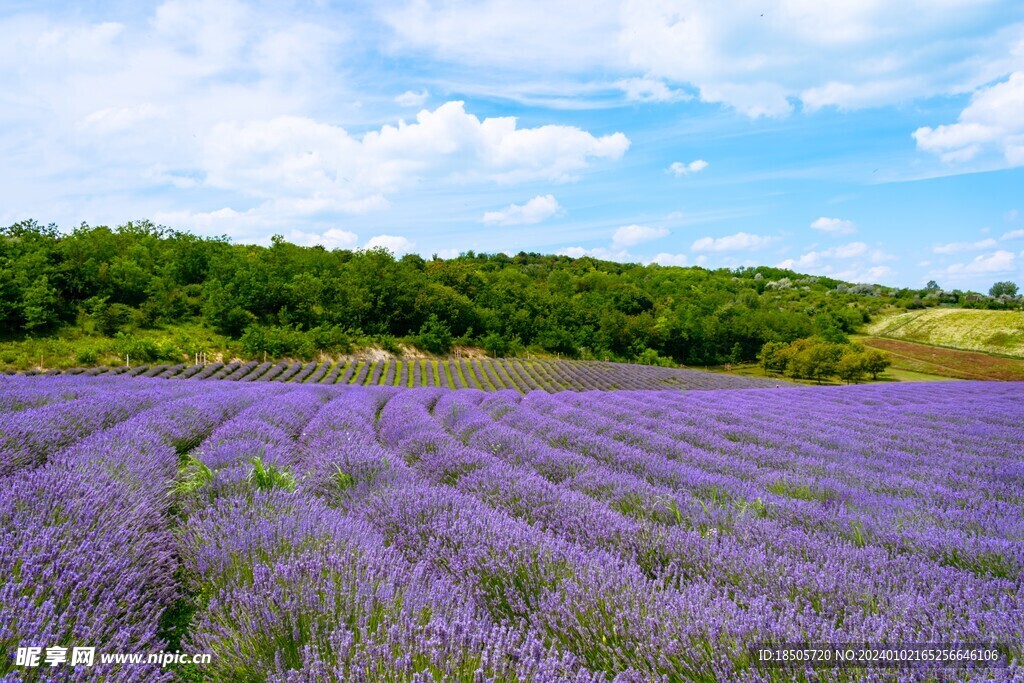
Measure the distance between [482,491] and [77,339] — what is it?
37.3 m

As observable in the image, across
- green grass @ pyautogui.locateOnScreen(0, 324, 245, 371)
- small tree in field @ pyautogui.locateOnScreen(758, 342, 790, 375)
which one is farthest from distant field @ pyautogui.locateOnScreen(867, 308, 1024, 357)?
green grass @ pyautogui.locateOnScreen(0, 324, 245, 371)

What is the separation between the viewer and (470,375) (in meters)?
29.9

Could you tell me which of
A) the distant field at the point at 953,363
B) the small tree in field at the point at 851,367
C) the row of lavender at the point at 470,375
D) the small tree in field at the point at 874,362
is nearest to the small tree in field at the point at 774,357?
the small tree in field at the point at 851,367

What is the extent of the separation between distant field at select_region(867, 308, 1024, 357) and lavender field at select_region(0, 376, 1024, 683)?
54.7m

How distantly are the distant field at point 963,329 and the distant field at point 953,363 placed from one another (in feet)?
6.44

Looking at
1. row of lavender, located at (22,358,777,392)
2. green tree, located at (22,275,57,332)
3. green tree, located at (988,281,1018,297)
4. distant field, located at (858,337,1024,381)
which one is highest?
green tree, located at (988,281,1018,297)

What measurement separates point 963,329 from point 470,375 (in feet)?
161

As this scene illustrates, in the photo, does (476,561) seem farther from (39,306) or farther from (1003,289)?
(1003,289)

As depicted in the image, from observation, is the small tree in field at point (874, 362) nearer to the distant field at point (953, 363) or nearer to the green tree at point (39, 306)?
the distant field at point (953, 363)

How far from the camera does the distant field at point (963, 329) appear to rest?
45.8 metres

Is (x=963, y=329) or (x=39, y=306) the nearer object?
(x=39, y=306)

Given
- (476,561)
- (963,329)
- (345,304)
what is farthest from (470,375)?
(963,329)

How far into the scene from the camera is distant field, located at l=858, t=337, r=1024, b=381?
3931 centimetres

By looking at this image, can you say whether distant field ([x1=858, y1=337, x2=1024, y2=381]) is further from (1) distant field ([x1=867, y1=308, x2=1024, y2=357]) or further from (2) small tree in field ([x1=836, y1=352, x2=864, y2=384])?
(2) small tree in field ([x1=836, y1=352, x2=864, y2=384])
